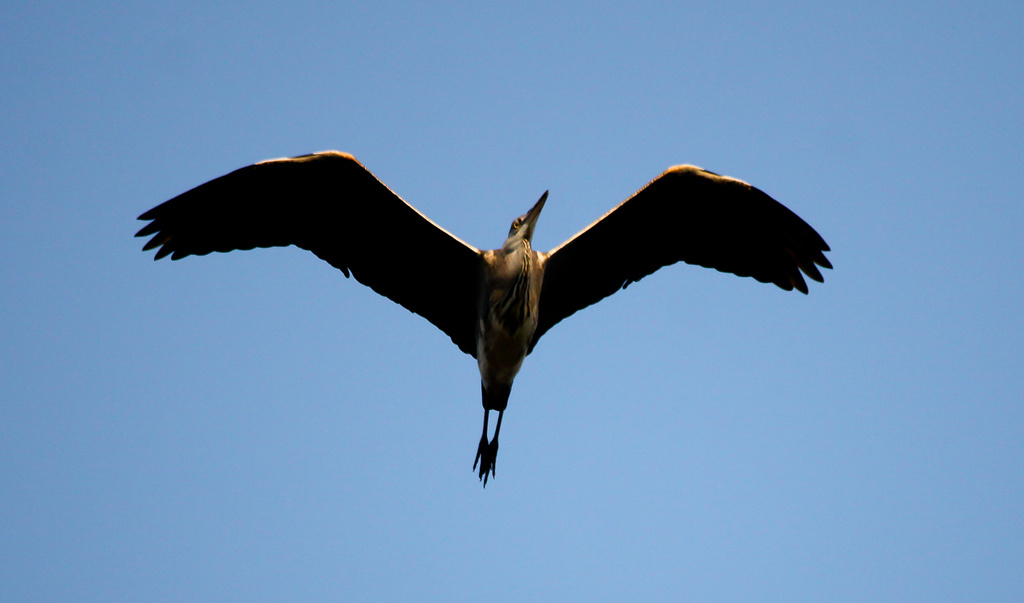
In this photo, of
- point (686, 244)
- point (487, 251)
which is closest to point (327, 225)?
point (487, 251)

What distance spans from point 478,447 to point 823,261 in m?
3.57

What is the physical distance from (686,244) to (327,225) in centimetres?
317

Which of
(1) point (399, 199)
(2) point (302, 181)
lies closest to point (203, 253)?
(2) point (302, 181)

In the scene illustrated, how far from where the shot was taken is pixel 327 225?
7602mm

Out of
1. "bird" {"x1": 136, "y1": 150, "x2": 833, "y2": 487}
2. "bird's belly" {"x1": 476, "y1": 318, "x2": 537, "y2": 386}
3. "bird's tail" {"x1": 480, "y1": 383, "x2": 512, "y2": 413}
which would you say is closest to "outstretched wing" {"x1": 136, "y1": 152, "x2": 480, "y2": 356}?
"bird" {"x1": 136, "y1": 150, "x2": 833, "y2": 487}

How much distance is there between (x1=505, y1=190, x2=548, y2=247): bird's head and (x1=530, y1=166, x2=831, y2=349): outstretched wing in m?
0.27

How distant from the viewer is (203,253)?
24.6ft

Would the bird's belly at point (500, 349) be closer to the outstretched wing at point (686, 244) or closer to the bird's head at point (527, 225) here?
the outstretched wing at point (686, 244)

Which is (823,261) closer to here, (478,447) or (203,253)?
(478,447)

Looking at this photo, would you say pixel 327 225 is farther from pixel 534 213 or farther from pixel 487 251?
pixel 534 213

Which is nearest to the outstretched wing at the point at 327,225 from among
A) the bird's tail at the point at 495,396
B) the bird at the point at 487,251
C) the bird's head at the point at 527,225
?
the bird at the point at 487,251

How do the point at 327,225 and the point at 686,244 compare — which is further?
the point at 686,244

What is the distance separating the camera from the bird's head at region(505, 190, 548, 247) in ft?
24.8

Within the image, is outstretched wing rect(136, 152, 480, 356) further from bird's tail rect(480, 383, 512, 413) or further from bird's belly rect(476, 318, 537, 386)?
bird's tail rect(480, 383, 512, 413)
